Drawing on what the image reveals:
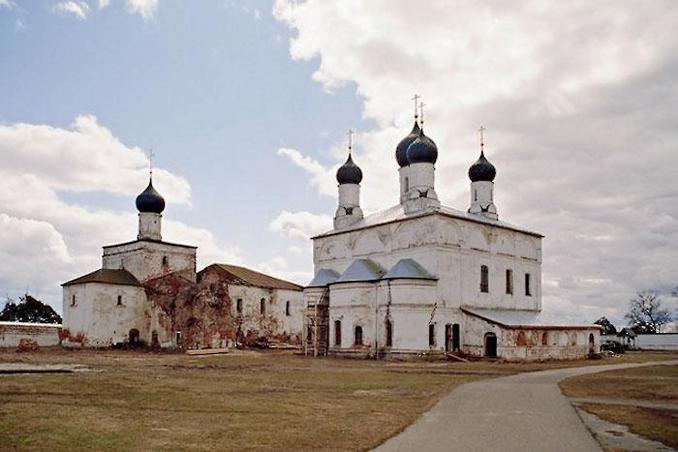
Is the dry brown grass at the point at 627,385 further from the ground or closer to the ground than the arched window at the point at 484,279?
closer to the ground

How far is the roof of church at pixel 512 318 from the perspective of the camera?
3592cm

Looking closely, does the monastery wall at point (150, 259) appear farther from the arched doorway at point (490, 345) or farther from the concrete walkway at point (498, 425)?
the concrete walkway at point (498, 425)

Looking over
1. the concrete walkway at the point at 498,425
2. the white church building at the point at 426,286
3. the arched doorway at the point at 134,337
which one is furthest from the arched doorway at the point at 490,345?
the arched doorway at the point at 134,337

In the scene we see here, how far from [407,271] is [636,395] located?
783 inches

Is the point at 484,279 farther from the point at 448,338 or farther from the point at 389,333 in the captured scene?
the point at 389,333

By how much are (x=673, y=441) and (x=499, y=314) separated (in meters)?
29.6

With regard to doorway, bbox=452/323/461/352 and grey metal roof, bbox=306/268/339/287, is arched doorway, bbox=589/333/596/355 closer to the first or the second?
doorway, bbox=452/323/461/352

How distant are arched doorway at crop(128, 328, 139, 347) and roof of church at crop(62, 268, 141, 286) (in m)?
3.33

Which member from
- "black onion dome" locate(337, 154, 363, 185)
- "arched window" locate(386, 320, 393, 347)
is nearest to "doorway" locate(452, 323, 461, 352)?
"arched window" locate(386, 320, 393, 347)

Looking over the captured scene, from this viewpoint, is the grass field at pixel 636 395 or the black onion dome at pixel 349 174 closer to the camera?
the grass field at pixel 636 395

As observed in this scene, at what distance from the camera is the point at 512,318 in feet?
126

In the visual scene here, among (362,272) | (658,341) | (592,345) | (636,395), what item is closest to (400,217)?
(362,272)

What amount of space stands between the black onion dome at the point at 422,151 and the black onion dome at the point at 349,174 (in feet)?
18.2

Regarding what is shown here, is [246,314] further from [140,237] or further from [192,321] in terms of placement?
[140,237]
